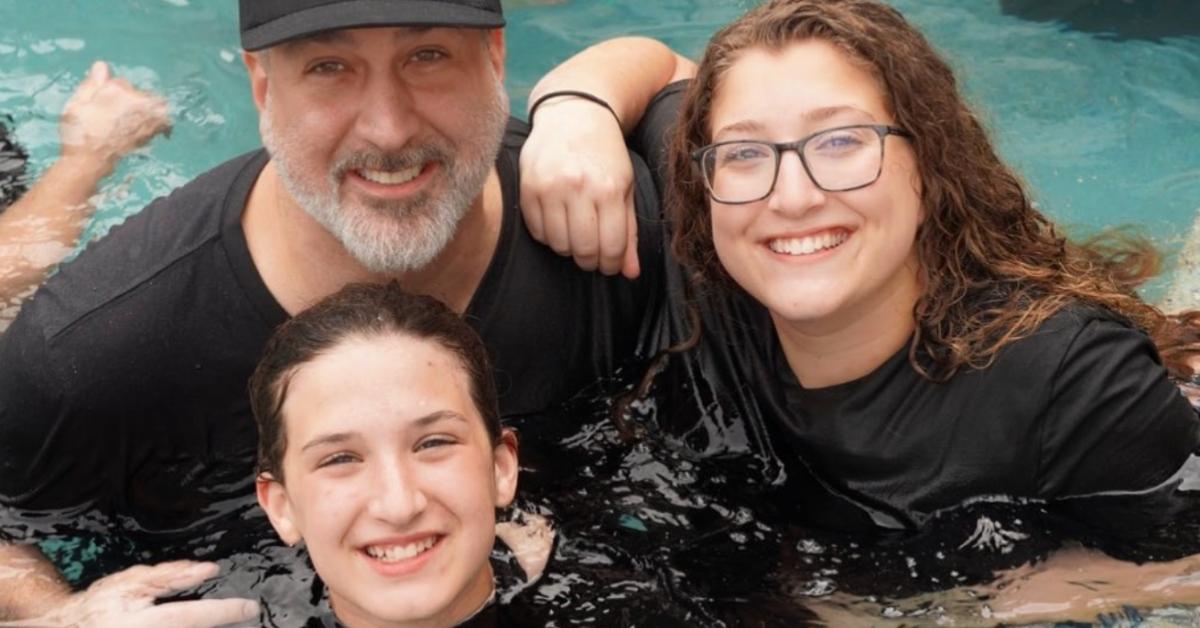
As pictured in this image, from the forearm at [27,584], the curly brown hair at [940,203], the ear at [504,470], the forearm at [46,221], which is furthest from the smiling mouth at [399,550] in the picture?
the forearm at [46,221]

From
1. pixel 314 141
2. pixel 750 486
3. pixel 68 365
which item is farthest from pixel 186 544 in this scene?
pixel 750 486

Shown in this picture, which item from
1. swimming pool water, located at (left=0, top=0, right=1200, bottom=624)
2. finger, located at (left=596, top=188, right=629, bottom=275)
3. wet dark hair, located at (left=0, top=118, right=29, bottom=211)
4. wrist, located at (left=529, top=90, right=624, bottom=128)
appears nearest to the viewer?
finger, located at (left=596, top=188, right=629, bottom=275)

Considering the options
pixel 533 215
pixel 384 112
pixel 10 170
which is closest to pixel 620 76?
pixel 533 215

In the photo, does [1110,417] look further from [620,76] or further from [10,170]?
[10,170]

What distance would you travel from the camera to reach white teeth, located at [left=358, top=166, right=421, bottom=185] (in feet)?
11.4

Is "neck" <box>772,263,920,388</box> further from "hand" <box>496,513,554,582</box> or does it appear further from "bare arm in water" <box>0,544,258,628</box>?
"bare arm in water" <box>0,544,258,628</box>

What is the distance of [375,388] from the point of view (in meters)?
3.12

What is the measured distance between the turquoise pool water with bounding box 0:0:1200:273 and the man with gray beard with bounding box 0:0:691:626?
1.93 metres

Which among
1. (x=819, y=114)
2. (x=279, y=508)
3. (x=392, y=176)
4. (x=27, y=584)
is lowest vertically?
(x=27, y=584)

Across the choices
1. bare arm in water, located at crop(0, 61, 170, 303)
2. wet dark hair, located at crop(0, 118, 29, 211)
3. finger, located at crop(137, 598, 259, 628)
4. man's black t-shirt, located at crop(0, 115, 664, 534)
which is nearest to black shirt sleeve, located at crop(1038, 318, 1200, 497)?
man's black t-shirt, located at crop(0, 115, 664, 534)

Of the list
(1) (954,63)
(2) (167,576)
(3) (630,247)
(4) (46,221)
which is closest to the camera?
(2) (167,576)

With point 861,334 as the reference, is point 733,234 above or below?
above

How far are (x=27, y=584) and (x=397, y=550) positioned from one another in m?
1.23

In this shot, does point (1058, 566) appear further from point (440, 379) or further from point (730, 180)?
point (440, 379)
